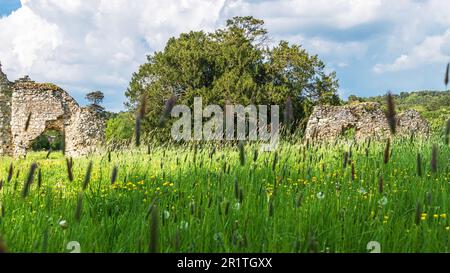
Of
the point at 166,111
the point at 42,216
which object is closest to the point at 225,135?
the point at 42,216

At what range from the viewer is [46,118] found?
22906 millimetres

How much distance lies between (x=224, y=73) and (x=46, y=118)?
9.50 meters

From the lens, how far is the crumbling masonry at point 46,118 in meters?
22.8

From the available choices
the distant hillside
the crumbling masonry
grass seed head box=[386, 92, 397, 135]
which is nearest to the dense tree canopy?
the crumbling masonry

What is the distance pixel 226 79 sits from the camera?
25641 mm

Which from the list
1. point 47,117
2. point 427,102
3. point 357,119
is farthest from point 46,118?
point 427,102

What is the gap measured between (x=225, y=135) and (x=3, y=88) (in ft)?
38.1

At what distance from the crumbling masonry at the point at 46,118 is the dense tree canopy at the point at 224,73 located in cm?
402

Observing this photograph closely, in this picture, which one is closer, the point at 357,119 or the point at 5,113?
the point at 357,119

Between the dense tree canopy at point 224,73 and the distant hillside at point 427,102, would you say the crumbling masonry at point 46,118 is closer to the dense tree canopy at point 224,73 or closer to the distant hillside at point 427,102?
the dense tree canopy at point 224,73

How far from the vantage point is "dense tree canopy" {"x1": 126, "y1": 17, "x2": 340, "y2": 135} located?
2638 cm

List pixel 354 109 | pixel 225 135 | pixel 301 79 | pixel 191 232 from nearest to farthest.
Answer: pixel 191 232 → pixel 354 109 → pixel 225 135 → pixel 301 79

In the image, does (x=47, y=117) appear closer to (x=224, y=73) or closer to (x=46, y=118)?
(x=46, y=118)
